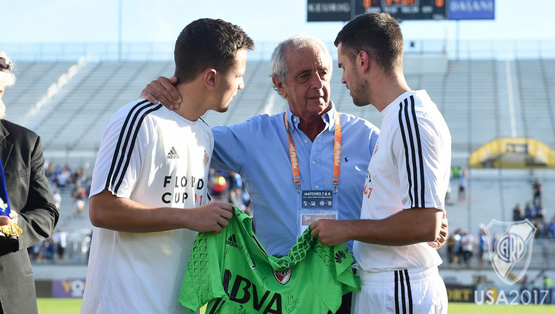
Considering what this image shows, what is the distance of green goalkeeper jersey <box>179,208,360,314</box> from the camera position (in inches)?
130

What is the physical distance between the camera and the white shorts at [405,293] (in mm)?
3260

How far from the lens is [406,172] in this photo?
10.2 ft

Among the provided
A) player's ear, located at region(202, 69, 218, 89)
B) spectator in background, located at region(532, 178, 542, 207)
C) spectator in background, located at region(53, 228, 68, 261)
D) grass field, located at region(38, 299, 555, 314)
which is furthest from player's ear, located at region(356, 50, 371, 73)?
spectator in background, located at region(532, 178, 542, 207)

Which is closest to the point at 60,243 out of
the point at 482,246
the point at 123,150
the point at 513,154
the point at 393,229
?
the point at 482,246

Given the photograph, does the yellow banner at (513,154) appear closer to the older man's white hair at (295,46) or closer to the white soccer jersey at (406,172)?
the older man's white hair at (295,46)

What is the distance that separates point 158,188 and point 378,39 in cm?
120

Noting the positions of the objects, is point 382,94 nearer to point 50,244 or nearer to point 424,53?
point 50,244

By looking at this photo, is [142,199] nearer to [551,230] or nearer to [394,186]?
[394,186]

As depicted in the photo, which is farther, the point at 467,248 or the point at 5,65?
the point at 467,248

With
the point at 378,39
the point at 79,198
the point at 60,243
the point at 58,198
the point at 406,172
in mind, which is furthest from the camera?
the point at 79,198

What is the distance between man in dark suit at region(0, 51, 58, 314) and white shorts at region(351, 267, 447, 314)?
61.7 inches

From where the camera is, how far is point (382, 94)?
342cm

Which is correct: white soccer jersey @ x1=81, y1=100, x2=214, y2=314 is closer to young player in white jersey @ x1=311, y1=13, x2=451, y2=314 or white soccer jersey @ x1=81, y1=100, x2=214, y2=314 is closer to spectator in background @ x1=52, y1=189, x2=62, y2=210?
young player in white jersey @ x1=311, y1=13, x2=451, y2=314

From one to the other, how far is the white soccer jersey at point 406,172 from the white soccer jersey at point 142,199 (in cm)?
85
